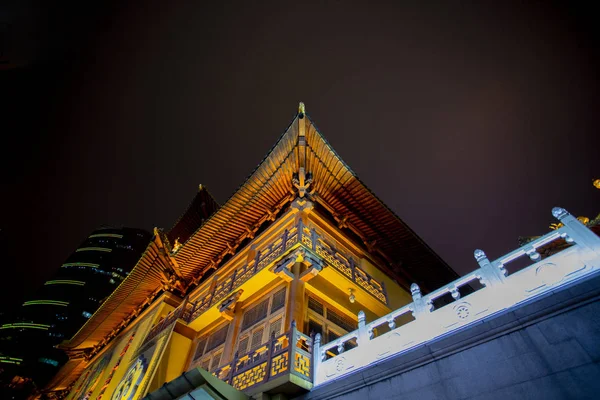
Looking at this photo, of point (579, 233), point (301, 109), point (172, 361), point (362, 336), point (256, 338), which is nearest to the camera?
point (579, 233)

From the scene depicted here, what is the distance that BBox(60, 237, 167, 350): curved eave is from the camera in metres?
16.6

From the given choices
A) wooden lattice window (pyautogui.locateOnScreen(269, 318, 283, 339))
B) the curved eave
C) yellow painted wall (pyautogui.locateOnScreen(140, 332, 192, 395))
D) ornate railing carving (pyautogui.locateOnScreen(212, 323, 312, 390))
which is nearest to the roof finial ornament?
wooden lattice window (pyautogui.locateOnScreen(269, 318, 283, 339))

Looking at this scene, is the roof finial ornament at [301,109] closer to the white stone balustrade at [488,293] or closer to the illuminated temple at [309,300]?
the illuminated temple at [309,300]

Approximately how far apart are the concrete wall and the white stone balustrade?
19cm

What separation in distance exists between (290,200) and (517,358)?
956 centimetres

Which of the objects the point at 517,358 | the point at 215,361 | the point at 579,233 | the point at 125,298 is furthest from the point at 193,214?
the point at 579,233

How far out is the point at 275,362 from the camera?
6.32 m

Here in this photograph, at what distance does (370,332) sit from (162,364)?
8.29 metres

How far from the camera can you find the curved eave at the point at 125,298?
16.6 meters

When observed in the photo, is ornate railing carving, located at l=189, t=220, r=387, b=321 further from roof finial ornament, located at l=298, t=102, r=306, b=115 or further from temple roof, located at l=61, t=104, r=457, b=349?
roof finial ornament, located at l=298, t=102, r=306, b=115

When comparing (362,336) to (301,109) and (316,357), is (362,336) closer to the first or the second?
(316,357)

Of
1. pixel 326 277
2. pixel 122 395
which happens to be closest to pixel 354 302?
pixel 326 277

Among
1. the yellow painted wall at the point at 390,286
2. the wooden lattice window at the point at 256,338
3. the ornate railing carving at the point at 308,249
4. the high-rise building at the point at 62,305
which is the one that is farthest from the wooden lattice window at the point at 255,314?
the high-rise building at the point at 62,305

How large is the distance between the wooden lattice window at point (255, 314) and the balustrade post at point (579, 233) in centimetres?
750
